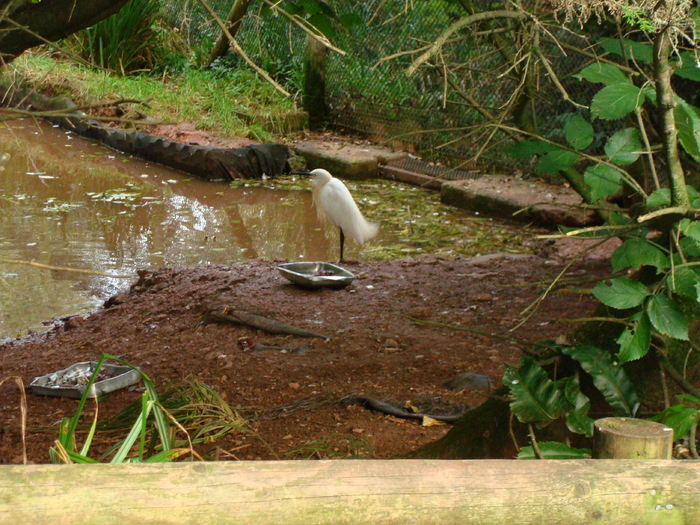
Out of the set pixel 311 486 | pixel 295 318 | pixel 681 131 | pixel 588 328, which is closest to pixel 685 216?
pixel 681 131

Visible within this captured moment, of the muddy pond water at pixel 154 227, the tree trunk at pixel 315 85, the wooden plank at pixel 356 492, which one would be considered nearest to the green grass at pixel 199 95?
the tree trunk at pixel 315 85

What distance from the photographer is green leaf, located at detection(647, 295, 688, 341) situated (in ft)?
6.10

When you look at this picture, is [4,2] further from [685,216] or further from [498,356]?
[498,356]

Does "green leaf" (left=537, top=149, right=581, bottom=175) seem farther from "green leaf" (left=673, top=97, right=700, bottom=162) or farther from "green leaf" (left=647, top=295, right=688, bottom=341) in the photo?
"green leaf" (left=647, top=295, right=688, bottom=341)

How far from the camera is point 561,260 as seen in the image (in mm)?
5648

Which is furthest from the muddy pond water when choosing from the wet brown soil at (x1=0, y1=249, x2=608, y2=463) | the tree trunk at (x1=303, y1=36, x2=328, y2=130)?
the tree trunk at (x1=303, y1=36, x2=328, y2=130)

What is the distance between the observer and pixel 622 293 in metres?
1.93

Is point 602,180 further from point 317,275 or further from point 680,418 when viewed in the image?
point 317,275

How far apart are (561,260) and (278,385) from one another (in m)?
2.82

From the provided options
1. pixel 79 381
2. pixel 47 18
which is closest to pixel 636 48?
pixel 47 18

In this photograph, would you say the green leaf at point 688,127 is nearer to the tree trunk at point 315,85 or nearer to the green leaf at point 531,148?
the green leaf at point 531,148

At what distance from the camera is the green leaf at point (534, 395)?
198 cm

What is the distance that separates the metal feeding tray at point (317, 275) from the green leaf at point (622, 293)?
3209 mm

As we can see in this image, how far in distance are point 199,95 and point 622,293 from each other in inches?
393
